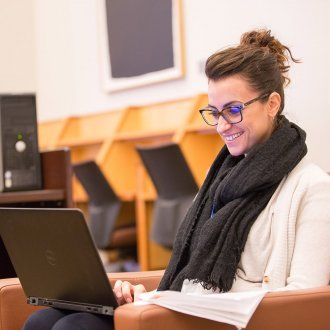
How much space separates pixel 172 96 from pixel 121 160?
655mm

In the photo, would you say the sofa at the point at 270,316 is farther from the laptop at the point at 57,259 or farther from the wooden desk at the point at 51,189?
the wooden desk at the point at 51,189

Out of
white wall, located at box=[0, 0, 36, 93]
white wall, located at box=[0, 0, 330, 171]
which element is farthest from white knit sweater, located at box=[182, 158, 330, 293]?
white wall, located at box=[0, 0, 36, 93]

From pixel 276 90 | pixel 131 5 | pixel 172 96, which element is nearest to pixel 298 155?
pixel 276 90

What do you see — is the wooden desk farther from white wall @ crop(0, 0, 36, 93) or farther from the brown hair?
white wall @ crop(0, 0, 36, 93)

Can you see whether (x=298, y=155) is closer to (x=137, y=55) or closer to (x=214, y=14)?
(x=214, y=14)

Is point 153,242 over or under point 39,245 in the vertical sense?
under

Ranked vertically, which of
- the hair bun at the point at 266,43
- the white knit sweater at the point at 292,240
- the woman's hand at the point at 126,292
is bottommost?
the woman's hand at the point at 126,292

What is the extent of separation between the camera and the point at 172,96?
5.69 m

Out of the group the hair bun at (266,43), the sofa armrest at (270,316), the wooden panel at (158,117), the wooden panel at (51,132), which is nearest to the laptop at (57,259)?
the sofa armrest at (270,316)

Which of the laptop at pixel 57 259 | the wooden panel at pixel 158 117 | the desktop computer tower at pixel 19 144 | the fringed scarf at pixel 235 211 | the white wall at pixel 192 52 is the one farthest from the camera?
the wooden panel at pixel 158 117

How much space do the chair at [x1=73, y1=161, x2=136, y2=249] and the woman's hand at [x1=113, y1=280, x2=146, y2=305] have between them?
3184 mm

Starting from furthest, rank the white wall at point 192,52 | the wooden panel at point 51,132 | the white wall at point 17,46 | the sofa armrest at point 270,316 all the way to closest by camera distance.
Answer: the white wall at point 17,46 < the wooden panel at point 51,132 < the white wall at point 192,52 < the sofa armrest at point 270,316

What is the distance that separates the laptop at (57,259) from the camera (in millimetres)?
1568

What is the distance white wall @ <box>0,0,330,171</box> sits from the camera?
3.40 metres
